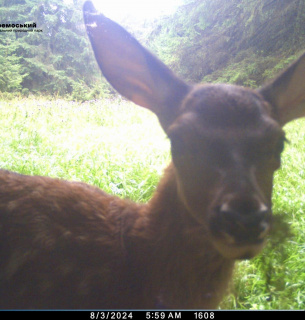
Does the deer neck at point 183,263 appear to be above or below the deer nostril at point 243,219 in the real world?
below

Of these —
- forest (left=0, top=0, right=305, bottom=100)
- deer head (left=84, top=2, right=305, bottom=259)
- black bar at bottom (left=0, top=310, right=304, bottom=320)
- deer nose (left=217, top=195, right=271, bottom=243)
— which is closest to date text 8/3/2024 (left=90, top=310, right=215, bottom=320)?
black bar at bottom (left=0, top=310, right=304, bottom=320)

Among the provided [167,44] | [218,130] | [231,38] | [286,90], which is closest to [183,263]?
[218,130]

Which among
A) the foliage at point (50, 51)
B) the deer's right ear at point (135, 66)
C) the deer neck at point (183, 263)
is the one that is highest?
the deer's right ear at point (135, 66)

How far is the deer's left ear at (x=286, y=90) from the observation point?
5.80 ft

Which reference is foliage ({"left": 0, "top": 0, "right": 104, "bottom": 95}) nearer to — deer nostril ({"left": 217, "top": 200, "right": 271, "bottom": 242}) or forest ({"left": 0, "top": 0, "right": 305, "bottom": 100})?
forest ({"left": 0, "top": 0, "right": 305, "bottom": 100})

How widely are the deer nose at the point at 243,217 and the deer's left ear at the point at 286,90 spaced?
0.68 metres

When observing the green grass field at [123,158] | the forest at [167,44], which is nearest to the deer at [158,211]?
the green grass field at [123,158]

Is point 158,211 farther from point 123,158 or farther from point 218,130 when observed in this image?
point 123,158

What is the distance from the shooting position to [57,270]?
170cm

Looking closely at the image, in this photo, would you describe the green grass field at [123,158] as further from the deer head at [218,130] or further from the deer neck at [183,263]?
the deer head at [218,130]

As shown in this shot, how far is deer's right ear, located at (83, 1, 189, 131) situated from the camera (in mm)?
1786

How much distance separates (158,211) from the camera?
5.98 ft

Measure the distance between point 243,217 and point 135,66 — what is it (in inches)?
41.6

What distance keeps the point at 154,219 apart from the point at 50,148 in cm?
214
